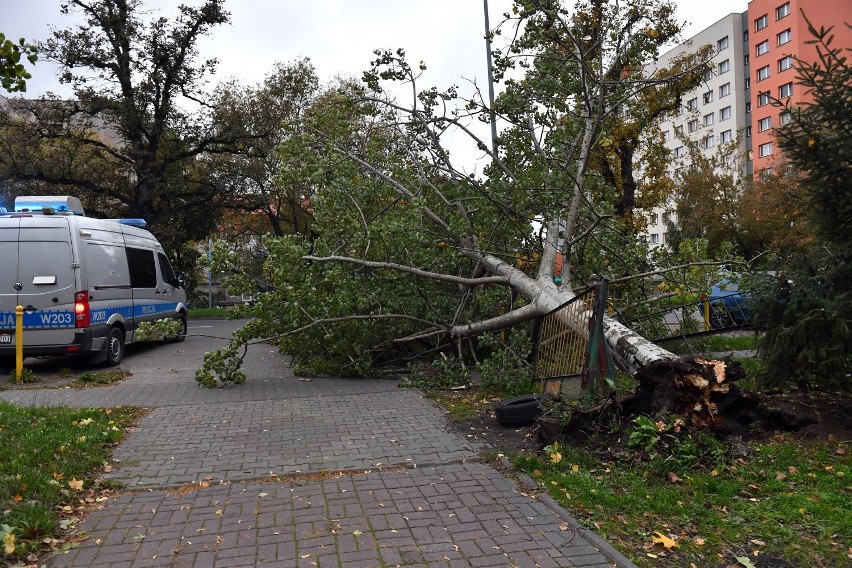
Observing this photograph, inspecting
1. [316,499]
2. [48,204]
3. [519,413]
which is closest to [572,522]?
[316,499]

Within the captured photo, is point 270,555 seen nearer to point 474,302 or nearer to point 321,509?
point 321,509

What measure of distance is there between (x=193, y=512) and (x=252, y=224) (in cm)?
3066

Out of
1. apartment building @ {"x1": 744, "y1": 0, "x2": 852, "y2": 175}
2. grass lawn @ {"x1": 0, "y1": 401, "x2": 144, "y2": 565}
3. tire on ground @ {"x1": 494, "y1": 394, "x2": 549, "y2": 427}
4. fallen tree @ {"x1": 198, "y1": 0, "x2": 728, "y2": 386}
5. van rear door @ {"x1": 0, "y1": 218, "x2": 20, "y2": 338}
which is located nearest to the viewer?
grass lawn @ {"x1": 0, "y1": 401, "x2": 144, "y2": 565}

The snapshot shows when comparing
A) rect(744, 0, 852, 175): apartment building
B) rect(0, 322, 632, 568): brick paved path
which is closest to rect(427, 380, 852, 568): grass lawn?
rect(0, 322, 632, 568): brick paved path

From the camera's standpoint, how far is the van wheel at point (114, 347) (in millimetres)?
11648

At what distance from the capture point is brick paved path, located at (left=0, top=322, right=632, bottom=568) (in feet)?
13.0

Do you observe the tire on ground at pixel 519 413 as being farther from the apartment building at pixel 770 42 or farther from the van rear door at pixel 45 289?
the apartment building at pixel 770 42

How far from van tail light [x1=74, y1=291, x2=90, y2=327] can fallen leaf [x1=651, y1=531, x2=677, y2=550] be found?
31.3ft

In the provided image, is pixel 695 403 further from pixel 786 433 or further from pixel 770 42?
pixel 770 42

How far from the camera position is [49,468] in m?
5.38

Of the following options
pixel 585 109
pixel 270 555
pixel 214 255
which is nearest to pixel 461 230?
pixel 585 109

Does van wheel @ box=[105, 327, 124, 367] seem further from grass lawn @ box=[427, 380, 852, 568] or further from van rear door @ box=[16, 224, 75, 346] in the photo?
grass lawn @ box=[427, 380, 852, 568]

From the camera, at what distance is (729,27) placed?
6084cm

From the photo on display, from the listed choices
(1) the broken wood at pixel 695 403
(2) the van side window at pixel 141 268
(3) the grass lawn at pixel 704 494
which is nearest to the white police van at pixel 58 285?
(2) the van side window at pixel 141 268
